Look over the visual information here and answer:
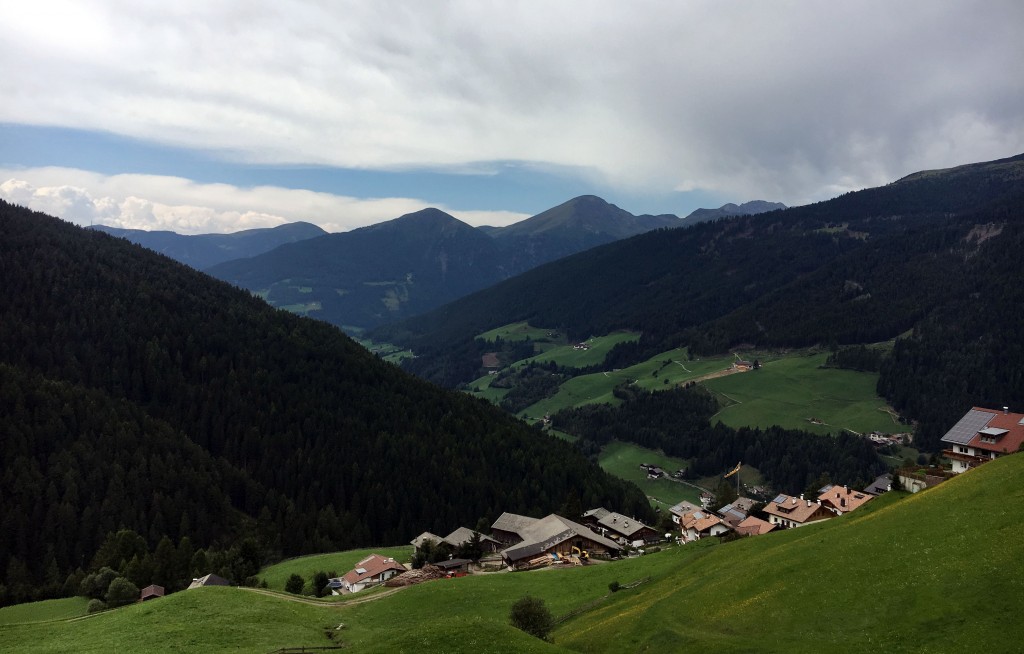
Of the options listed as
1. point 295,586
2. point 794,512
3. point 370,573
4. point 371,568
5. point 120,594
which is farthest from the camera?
point 794,512

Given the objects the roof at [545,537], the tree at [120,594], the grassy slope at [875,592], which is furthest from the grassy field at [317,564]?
the grassy slope at [875,592]

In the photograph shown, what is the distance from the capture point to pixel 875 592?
116 feet

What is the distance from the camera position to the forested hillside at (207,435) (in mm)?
105875

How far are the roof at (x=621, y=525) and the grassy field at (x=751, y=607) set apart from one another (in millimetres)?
40250

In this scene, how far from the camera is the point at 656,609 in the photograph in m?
46.2

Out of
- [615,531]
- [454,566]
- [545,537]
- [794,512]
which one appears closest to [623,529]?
[615,531]

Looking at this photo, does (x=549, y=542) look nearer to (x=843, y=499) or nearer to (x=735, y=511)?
(x=735, y=511)

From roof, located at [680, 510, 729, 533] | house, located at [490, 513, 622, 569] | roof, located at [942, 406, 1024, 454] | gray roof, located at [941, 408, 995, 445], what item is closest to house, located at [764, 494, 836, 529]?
roof, located at [680, 510, 729, 533]

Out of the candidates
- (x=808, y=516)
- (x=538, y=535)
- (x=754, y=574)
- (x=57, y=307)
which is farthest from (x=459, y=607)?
(x=57, y=307)

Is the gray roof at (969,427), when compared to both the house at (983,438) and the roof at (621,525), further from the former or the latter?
the roof at (621,525)

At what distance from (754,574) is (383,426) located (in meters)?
126

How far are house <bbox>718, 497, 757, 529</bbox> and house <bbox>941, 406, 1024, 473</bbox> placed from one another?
3490 cm

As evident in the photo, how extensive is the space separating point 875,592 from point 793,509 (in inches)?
2565

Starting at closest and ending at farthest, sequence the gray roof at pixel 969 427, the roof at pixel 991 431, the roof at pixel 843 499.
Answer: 1. the roof at pixel 991 431
2. the gray roof at pixel 969 427
3. the roof at pixel 843 499
